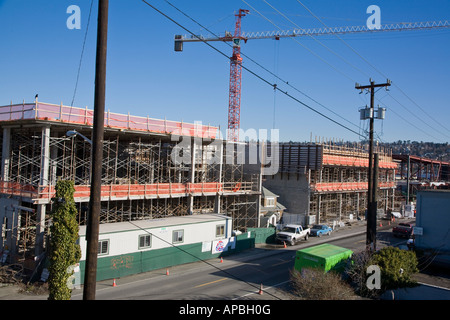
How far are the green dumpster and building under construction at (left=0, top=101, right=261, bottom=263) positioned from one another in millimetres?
12418

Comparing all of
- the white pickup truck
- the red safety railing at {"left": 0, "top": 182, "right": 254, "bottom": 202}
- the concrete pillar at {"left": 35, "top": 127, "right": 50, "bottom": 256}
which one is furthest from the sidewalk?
the red safety railing at {"left": 0, "top": 182, "right": 254, "bottom": 202}

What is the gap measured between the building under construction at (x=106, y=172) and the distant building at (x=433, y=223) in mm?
15152

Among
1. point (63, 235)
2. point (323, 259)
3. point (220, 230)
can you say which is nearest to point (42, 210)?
point (63, 235)

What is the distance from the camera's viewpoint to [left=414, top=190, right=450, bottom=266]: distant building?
23.1 meters

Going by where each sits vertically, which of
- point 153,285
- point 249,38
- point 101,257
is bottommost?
point 153,285

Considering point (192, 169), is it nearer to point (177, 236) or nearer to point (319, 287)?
point (177, 236)

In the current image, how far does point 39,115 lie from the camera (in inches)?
837

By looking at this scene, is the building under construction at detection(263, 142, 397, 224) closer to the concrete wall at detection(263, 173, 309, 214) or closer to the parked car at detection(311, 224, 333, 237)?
the concrete wall at detection(263, 173, 309, 214)

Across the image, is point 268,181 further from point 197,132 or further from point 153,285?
point 153,285

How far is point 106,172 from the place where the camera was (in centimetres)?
2780

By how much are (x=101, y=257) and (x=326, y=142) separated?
30.7 m

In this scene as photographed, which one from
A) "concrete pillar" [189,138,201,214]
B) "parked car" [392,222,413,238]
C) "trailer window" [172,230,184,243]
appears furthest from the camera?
"parked car" [392,222,413,238]

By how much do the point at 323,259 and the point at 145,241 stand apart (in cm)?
1058
